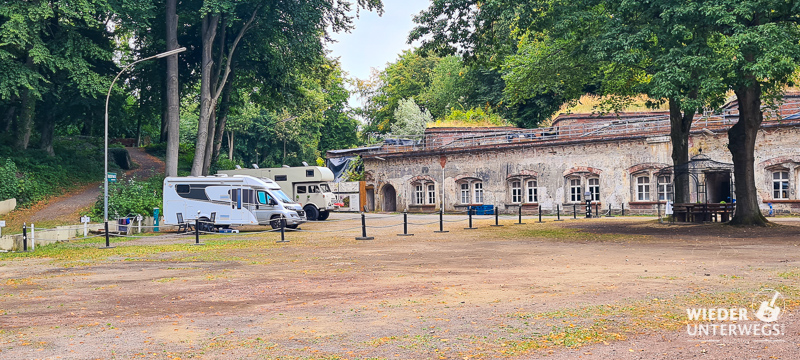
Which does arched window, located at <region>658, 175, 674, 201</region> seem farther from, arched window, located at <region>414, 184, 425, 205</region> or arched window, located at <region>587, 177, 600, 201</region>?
arched window, located at <region>414, 184, 425, 205</region>

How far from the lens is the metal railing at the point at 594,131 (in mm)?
33812

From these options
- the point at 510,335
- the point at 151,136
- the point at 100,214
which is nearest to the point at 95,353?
the point at 510,335

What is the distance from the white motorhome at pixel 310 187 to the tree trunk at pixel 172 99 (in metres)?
5.46

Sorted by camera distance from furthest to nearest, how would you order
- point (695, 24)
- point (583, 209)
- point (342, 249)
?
point (583, 209)
point (695, 24)
point (342, 249)

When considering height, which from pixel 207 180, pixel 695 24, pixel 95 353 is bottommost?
pixel 95 353

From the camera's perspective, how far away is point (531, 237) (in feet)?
68.6

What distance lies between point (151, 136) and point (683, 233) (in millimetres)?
48802

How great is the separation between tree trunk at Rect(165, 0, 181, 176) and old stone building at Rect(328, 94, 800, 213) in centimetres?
1814

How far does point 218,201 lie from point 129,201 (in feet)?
13.3

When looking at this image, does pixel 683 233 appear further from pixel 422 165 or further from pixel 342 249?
pixel 422 165

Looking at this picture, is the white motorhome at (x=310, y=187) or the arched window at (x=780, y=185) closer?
the arched window at (x=780, y=185)

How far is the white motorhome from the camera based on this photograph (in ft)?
115

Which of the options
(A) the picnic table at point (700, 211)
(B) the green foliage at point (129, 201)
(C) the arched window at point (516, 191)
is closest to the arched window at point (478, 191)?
(C) the arched window at point (516, 191)

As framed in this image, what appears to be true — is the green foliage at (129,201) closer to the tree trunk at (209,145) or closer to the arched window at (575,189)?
the tree trunk at (209,145)
